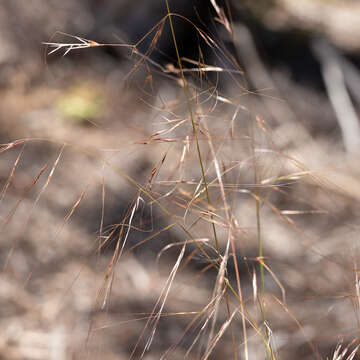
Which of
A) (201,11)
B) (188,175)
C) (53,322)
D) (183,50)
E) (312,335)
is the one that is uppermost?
(201,11)

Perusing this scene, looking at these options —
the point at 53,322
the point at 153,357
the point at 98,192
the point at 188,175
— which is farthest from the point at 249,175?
the point at 53,322

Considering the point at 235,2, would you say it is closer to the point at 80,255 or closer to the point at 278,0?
the point at 278,0

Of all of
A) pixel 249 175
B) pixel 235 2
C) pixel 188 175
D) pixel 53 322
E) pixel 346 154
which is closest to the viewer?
pixel 53 322

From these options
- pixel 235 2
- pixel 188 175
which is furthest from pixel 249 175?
pixel 235 2

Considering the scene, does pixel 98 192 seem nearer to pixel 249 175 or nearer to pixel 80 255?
pixel 80 255

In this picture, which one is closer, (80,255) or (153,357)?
(153,357)

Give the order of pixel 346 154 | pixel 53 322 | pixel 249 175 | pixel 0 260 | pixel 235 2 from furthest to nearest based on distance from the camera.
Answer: pixel 235 2 < pixel 346 154 < pixel 249 175 < pixel 0 260 < pixel 53 322

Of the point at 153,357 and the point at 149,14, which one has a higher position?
the point at 149,14
